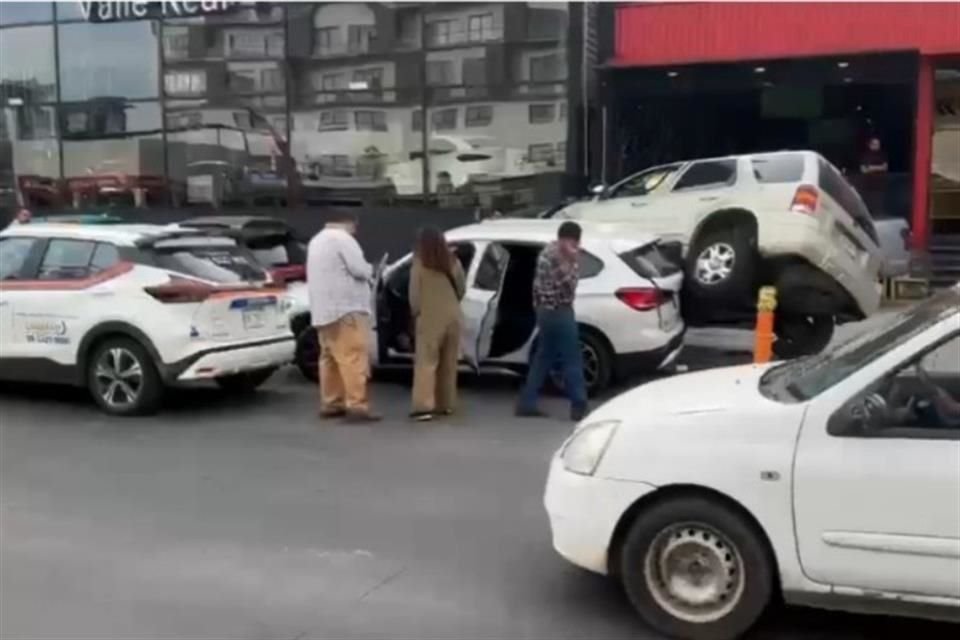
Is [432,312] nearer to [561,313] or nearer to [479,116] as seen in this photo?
[561,313]

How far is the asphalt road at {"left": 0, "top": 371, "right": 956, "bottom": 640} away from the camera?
4.69 meters

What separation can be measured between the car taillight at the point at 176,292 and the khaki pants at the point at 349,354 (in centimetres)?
100

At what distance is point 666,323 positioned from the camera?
9523 mm

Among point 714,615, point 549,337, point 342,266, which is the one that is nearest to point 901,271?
point 549,337

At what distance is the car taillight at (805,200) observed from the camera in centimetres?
1061

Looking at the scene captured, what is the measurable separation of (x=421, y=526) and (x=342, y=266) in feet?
10.1

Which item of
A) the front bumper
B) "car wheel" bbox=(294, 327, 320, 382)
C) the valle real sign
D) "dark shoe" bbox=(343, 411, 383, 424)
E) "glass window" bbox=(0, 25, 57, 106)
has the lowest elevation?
"dark shoe" bbox=(343, 411, 383, 424)

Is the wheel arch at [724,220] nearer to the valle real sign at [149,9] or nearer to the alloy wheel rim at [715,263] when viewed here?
the alloy wheel rim at [715,263]

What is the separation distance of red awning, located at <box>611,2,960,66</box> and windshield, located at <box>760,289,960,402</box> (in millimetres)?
13133

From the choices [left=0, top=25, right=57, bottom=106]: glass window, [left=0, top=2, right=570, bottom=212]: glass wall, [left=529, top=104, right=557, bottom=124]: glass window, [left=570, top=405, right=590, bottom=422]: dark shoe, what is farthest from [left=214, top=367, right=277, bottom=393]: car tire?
[left=0, top=25, right=57, bottom=106]: glass window

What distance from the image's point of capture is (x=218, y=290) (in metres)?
8.86

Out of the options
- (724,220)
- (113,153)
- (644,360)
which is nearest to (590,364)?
(644,360)

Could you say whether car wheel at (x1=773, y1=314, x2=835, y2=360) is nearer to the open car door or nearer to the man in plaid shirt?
the open car door

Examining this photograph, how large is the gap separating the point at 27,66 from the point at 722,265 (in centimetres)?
1619
